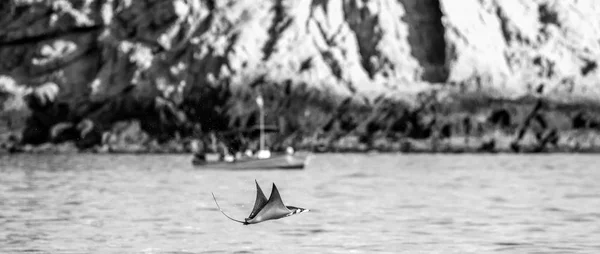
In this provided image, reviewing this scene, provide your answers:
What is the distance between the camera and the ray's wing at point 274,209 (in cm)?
4028

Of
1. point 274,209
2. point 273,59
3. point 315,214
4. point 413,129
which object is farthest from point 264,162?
point 274,209

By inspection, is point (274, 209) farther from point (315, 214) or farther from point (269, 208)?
point (315, 214)

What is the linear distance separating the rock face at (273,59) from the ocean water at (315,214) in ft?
260

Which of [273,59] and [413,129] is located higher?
[273,59]

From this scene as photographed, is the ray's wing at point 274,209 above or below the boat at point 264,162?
above

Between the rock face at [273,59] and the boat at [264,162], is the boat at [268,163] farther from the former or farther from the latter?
the rock face at [273,59]

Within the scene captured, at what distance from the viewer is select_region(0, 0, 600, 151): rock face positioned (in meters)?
179

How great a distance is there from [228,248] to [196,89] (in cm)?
13738

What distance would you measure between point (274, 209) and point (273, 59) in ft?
464

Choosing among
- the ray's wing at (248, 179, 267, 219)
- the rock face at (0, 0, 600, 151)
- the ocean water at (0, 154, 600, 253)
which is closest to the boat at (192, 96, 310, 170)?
the ocean water at (0, 154, 600, 253)

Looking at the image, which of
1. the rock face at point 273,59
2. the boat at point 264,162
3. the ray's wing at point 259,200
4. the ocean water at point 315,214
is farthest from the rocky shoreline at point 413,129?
the ray's wing at point 259,200

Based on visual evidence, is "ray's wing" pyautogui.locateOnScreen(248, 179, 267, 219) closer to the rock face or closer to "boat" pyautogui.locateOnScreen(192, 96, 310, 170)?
"boat" pyautogui.locateOnScreen(192, 96, 310, 170)

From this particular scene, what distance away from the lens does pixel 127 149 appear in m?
179

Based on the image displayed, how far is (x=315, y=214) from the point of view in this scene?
57969 millimetres
